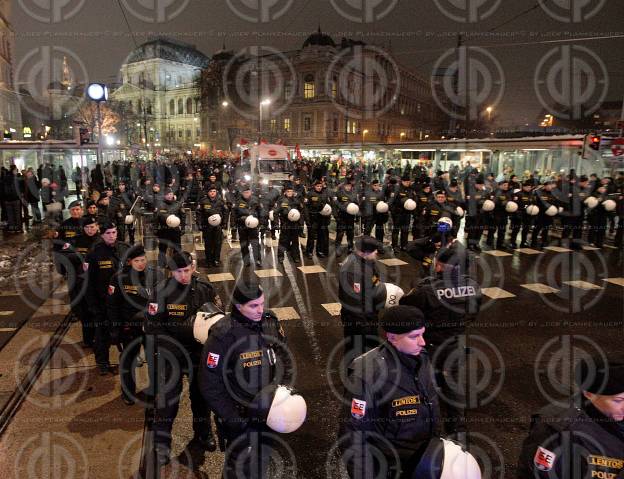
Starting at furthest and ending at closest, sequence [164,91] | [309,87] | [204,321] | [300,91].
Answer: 1. [164,91]
2. [300,91]
3. [309,87]
4. [204,321]

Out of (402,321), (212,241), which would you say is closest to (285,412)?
(402,321)

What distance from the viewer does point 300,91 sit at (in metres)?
67.3

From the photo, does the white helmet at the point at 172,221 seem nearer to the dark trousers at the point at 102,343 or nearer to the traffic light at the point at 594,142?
the dark trousers at the point at 102,343

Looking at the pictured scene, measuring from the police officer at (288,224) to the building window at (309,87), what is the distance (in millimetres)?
58018

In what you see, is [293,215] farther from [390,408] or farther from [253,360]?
[390,408]

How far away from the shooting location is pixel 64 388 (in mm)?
5371

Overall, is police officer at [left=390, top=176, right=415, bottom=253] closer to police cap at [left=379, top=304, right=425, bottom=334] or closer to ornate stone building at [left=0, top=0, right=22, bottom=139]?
police cap at [left=379, top=304, right=425, bottom=334]

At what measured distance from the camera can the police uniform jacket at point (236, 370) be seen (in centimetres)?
317

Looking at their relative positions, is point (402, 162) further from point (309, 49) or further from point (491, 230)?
point (309, 49)

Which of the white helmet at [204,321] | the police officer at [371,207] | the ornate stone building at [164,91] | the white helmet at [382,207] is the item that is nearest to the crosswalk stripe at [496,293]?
the white helmet at [382,207]

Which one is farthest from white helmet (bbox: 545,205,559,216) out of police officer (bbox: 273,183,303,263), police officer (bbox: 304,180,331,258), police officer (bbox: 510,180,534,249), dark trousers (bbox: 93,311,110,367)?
dark trousers (bbox: 93,311,110,367)

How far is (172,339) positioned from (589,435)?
3.28 m

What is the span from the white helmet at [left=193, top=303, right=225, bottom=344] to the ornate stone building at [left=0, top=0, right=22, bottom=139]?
2046 inches

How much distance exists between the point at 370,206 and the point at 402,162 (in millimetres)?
19636
